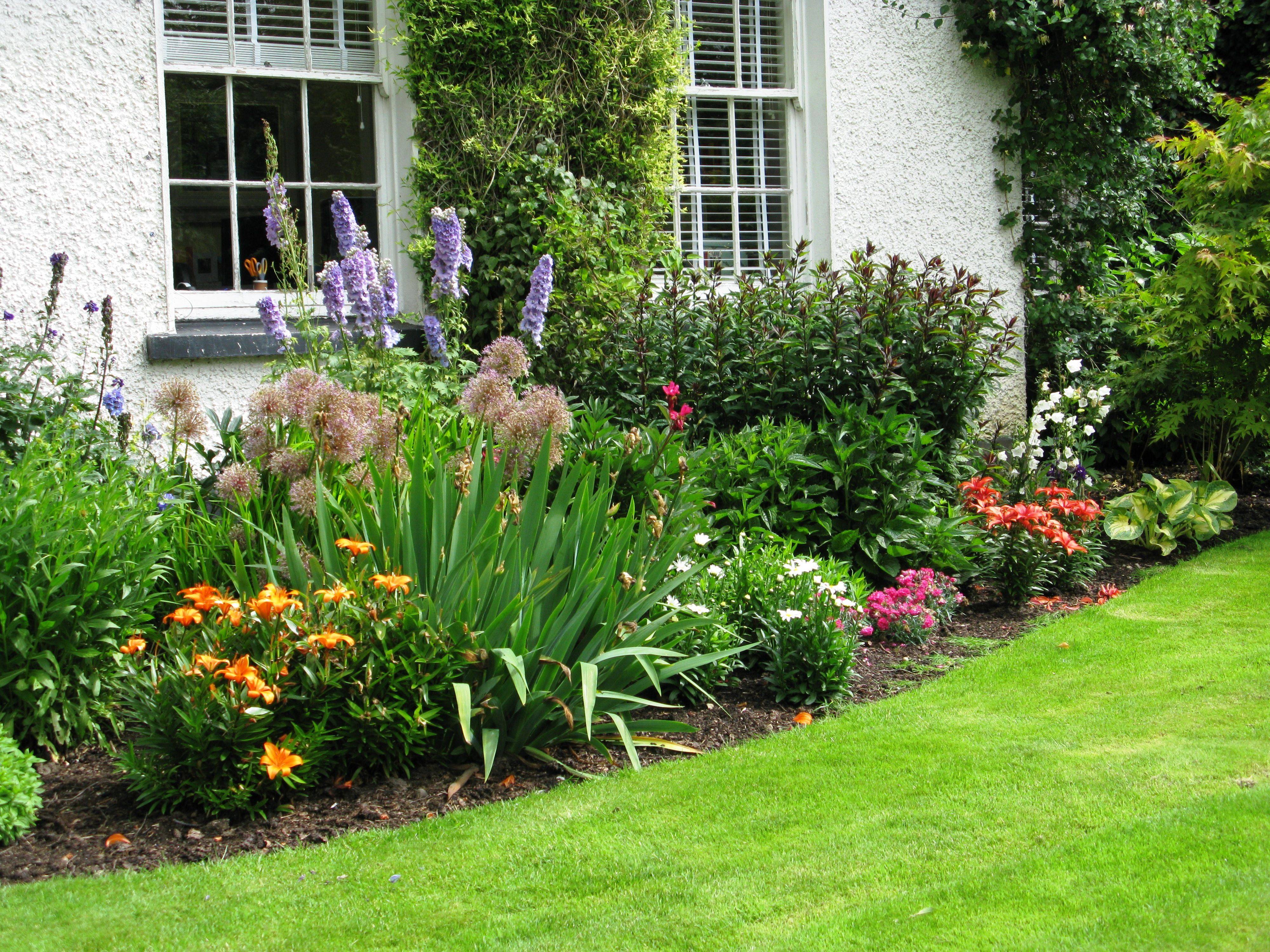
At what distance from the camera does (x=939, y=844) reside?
297 centimetres

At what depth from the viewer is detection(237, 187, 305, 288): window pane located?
6.71 meters

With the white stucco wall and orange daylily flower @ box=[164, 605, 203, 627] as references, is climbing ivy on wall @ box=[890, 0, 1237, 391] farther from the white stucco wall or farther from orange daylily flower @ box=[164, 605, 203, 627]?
orange daylily flower @ box=[164, 605, 203, 627]

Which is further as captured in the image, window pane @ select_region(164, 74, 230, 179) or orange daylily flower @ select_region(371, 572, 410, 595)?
window pane @ select_region(164, 74, 230, 179)

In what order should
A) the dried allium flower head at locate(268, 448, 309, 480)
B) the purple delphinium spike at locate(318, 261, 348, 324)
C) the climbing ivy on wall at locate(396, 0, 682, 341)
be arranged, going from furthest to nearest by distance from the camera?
the climbing ivy on wall at locate(396, 0, 682, 341) → the purple delphinium spike at locate(318, 261, 348, 324) → the dried allium flower head at locate(268, 448, 309, 480)

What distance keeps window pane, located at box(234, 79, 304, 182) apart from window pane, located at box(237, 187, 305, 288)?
10 cm

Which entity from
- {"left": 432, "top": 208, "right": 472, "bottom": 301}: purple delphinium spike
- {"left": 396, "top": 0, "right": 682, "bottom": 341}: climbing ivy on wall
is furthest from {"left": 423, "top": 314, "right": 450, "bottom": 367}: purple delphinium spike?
{"left": 396, "top": 0, "right": 682, "bottom": 341}: climbing ivy on wall

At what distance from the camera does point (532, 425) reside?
13.2ft

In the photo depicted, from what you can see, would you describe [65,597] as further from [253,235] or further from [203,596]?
[253,235]

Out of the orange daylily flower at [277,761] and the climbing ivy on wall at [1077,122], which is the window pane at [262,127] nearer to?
the climbing ivy on wall at [1077,122]

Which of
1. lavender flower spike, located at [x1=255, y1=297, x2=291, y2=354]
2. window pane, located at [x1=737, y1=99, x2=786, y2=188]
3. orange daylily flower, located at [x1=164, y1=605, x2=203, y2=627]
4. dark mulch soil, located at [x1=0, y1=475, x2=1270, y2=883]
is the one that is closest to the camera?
dark mulch soil, located at [x1=0, y1=475, x2=1270, y2=883]

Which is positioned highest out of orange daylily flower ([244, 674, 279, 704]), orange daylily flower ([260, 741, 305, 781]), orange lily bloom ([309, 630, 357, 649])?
orange lily bloom ([309, 630, 357, 649])

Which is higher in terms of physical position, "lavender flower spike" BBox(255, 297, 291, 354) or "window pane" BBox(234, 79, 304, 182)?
"window pane" BBox(234, 79, 304, 182)

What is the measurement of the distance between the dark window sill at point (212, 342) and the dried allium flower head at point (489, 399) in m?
2.66

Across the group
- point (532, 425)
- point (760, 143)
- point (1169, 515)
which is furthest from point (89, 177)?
point (1169, 515)
